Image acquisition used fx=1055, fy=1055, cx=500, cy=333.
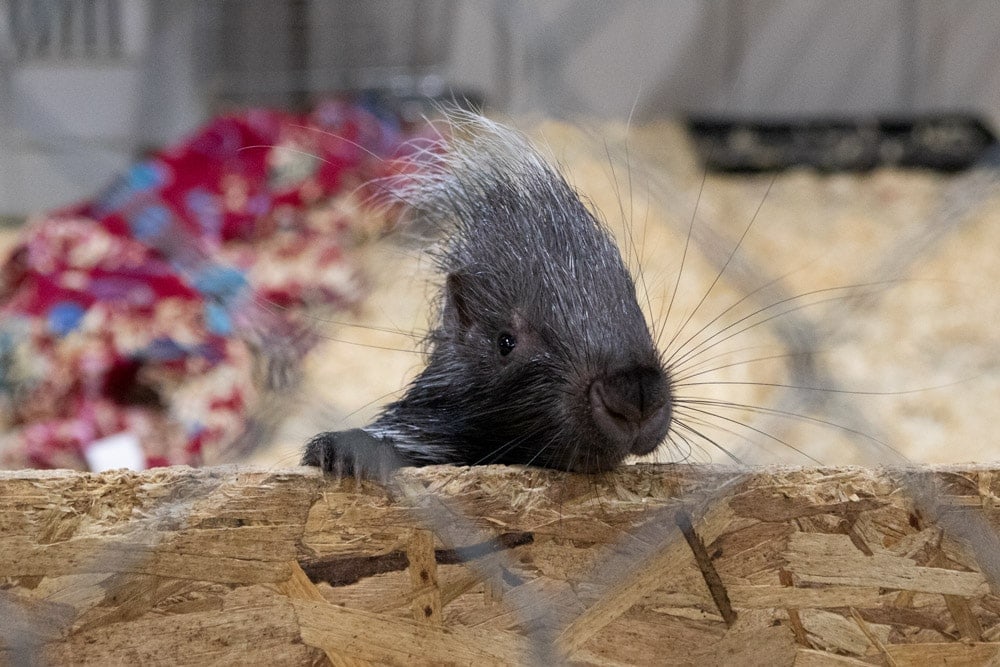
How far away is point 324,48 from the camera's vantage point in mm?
5488

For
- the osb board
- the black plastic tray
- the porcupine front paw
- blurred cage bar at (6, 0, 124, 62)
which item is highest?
blurred cage bar at (6, 0, 124, 62)

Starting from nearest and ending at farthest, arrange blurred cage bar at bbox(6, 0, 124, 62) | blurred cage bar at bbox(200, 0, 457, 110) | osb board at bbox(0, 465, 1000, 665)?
osb board at bbox(0, 465, 1000, 665) → blurred cage bar at bbox(6, 0, 124, 62) → blurred cage bar at bbox(200, 0, 457, 110)

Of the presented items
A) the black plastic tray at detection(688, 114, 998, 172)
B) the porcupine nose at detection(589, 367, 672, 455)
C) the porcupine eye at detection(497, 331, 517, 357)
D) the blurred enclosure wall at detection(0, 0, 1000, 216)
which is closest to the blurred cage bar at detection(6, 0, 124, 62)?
the blurred enclosure wall at detection(0, 0, 1000, 216)

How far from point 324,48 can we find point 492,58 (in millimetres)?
906

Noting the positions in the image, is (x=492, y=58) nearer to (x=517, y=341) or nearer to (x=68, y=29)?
(x=68, y=29)

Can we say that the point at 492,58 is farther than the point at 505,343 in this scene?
Yes

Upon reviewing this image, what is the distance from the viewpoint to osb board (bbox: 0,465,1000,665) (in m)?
1.06

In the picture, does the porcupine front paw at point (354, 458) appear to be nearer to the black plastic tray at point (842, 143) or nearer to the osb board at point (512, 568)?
the osb board at point (512, 568)

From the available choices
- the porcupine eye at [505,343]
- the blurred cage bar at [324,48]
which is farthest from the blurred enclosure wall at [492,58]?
the porcupine eye at [505,343]

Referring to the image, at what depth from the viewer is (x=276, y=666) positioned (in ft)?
3.61

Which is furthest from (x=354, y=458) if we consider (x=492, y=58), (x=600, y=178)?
(x=492, y=58)

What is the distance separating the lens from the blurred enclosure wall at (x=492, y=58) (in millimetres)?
4156

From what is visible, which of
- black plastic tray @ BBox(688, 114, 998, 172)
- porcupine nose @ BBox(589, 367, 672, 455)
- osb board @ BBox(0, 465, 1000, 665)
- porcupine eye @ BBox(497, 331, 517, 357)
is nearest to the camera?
osb board @ BBox(0, 465, 1000, 665)

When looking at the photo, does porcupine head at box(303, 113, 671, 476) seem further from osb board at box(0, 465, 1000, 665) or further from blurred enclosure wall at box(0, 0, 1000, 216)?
blurred enclosure wall at box(0, 0, 1000, 216)
